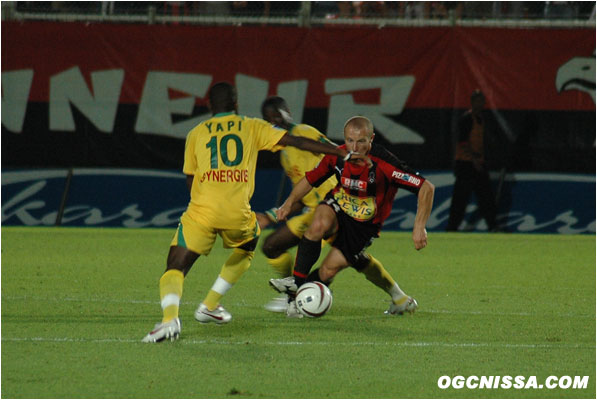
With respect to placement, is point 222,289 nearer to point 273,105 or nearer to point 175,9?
point 273,105

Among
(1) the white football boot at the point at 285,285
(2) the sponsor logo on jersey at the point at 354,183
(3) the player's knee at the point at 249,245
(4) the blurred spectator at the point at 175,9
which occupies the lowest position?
(1) the white football boot at the point at 285,285

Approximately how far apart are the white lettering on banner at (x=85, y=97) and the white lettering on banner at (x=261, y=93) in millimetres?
1930

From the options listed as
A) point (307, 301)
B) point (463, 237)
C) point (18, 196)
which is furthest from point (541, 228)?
point (307, 301)

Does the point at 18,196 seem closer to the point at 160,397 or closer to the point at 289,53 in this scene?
the point at 289,53

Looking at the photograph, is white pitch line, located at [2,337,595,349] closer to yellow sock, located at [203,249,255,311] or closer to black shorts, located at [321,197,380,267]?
yellow sock, located at [203,249,255,311]

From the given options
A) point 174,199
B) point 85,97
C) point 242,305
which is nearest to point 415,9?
point 174,199

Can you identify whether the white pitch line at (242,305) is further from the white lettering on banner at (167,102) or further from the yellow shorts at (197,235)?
the white lettering on banner at (167,102)

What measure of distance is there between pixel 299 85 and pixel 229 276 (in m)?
8.71

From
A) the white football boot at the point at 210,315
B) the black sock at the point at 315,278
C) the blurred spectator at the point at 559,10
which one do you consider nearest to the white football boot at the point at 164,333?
the white football boot at the point at 210,315

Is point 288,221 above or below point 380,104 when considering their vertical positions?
below

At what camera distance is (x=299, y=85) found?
15414 millimetres

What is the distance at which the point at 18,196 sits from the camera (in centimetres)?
1506

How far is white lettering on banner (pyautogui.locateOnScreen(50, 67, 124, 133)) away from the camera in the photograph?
1541 centimetres

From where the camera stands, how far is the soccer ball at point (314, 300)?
7.06 m
